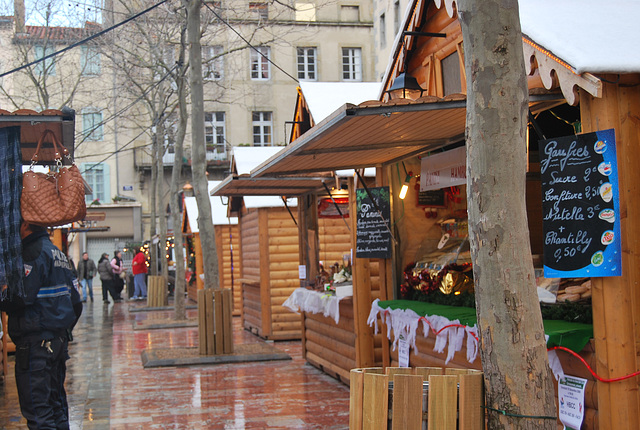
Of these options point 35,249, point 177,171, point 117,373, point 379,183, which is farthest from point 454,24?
point 177,171

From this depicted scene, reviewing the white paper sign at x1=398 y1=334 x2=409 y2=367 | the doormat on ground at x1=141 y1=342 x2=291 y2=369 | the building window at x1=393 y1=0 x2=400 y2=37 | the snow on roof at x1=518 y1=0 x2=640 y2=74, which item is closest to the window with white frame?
the building window at x1=393 y1=0 x2=400 y2=37

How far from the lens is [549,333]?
489 centimetres

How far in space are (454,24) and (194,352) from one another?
299 inches

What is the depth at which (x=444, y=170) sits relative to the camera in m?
7.76

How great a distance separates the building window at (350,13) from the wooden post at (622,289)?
1535 inches

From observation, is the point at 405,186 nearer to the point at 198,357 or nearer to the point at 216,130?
the point at 198,357

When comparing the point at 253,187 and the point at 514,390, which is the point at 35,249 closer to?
the point at 514,390

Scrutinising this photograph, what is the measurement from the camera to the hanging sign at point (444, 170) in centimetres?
735

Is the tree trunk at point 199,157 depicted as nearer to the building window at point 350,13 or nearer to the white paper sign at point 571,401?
the white paper sign at point 571,401

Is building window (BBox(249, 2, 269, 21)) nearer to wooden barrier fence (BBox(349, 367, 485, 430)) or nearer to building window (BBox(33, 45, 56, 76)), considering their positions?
building window (BBox(33, 45, 56, 76))

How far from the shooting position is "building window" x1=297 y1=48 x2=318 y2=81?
41594 millimetres

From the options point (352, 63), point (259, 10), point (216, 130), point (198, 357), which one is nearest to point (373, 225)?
point (198, 357)

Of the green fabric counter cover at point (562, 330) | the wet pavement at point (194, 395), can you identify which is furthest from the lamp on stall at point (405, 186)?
the wet pavement at point (194, 395)

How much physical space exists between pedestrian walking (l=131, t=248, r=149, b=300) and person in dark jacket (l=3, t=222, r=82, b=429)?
23.9 meters
